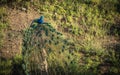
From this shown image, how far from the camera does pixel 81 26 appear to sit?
5.39 metres

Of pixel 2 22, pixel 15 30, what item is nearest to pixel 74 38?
pixel 15 30

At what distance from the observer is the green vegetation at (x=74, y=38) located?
4125 mm

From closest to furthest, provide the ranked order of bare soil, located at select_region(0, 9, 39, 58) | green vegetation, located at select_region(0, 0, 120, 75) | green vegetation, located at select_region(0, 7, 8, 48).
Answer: green vegetation, located at select_region(0, 0, 120, 75) → bare soil, located at select_region(0, 9, 39, 58) → green vegetation, located at select_region(0, 7, 8, 48)

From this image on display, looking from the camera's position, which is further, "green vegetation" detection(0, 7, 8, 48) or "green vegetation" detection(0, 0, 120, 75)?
"green vegetation" detection(0, 7, 8, 48)

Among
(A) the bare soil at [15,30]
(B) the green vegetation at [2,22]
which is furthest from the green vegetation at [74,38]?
(A) the bare soil at [15,30]

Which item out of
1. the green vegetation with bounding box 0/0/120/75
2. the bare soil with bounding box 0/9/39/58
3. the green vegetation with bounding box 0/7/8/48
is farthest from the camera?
the green vegetation with bounding box 0/7/8/48

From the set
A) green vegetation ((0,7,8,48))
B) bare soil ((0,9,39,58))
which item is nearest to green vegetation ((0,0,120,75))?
green vegetation ((0,7,8,48))

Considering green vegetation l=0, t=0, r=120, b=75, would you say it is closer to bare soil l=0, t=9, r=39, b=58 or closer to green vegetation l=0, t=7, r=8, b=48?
green vegetation l=0, t=7, r=8, b=48

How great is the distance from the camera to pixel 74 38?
5090mm

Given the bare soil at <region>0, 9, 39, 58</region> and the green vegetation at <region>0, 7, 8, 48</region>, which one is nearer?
the bare soil at <region>0, 9, 39, 58</region>

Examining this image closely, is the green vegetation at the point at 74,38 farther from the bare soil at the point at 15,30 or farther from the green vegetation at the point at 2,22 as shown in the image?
the bare soil at the point at 15,30

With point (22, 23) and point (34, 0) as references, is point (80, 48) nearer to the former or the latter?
point (22, 23)

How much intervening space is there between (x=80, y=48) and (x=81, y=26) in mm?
702

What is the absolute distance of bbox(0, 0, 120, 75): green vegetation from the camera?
4.12 metres
